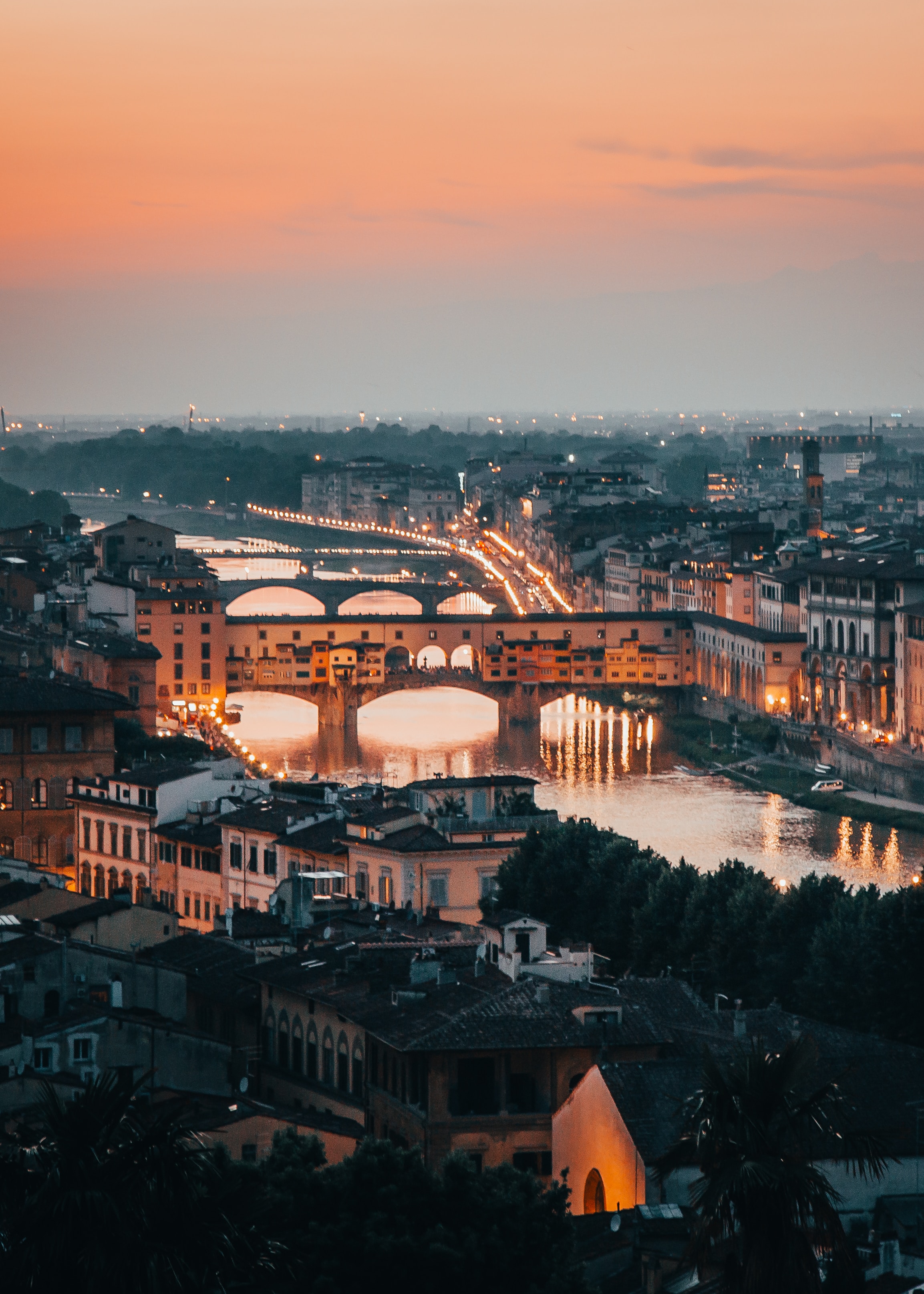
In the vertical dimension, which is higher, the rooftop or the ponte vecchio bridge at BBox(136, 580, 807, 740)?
the rooftop

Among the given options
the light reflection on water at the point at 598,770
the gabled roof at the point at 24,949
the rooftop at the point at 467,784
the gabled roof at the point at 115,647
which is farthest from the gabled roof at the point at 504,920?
the gabled roof at the point at 115,647

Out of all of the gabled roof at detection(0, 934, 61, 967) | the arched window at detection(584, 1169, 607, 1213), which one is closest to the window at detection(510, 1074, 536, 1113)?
the arched window at detection(584, 1169, 607, 1213)

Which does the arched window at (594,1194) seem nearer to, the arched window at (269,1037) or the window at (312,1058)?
the window at (312,1058)

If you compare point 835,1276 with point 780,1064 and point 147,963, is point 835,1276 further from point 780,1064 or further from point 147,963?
point 147,963

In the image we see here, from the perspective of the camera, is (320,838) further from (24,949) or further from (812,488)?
(812,488)

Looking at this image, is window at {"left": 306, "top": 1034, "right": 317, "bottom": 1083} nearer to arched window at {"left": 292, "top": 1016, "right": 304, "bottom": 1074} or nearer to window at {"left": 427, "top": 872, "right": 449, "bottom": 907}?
arched window at {"left": 292, "top": 1016, "right": 304, "bottom": 1074}
